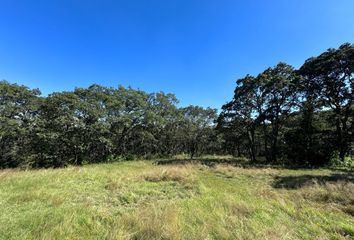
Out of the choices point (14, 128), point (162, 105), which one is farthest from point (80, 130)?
point (162, 105)

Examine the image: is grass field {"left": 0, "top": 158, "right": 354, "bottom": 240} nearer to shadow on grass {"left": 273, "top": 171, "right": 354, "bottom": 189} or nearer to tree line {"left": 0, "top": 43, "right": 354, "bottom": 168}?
shadow on grass {"left": 273, "top": 171, "right": 354, "bottom": 189}

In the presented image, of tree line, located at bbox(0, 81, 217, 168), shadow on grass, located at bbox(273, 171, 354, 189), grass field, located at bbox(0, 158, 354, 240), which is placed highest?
tree line, located at bbox(0, 81, 217, 168)

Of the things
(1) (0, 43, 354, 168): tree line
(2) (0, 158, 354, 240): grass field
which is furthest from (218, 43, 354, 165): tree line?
(2) (0, 158, 354, 240): grass field

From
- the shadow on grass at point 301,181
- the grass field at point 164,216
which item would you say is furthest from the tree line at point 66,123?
the shadow on grass at point 301,181

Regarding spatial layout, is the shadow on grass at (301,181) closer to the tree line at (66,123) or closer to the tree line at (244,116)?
the tree line at (244,116)

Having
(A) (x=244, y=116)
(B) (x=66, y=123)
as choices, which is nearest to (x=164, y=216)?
(B) (x=66, y=123)

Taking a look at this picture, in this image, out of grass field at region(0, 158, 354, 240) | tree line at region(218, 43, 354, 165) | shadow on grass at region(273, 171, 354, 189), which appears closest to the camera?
grass field at region(0, 158, 354, 240)

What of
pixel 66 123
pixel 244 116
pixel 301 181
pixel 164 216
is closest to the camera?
pixel 164 216

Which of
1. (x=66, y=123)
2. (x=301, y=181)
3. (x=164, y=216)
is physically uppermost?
(x=66, y=123)

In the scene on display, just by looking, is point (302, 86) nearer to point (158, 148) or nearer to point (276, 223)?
point (276, 223)

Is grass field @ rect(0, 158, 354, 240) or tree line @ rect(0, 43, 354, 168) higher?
tree line @ rect(0, 43, 354, 168)

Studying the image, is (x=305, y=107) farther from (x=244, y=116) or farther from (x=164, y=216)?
(x=164, y=216)

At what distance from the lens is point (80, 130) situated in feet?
74.7

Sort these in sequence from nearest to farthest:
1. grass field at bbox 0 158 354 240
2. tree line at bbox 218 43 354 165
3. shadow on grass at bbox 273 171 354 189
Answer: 1. grass field at bbox 0 158 354 240
2. shadow on grass at bbox 273 171 354 189
3. tree line at bbox 218 43 354 165
